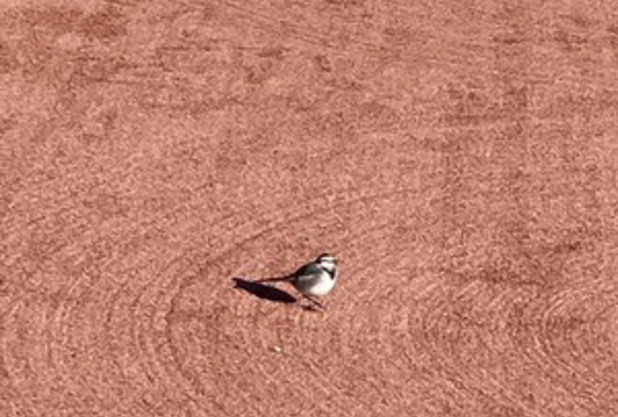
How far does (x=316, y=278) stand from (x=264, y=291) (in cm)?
143

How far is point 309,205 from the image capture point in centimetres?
2652

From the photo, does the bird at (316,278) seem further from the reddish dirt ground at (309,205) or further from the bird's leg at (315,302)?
the reddish dirt ground at (309,205)

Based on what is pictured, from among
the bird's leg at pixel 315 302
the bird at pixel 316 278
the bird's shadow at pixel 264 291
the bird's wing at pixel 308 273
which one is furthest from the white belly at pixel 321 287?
the bird's shadow at pixel 264 291

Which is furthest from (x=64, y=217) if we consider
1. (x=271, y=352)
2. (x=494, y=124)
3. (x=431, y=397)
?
(x=494, y=124)

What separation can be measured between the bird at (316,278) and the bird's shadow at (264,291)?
1.19 feet

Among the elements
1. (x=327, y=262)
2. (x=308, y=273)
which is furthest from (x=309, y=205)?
(x=308, y=273)

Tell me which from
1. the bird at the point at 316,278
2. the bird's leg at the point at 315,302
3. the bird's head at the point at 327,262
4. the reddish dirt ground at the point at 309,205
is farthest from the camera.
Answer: the bird's leg at the point at 315,302

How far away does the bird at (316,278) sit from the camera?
22922 millimetres

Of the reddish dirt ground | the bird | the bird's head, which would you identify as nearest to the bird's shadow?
the reddish dirt ground

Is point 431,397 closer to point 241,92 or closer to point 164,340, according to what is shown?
point 164,340

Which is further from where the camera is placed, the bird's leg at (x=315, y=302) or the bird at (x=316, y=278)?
the bird's leg at (x=315, y=302)

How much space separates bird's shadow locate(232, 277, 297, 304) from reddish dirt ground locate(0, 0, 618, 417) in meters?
0.17

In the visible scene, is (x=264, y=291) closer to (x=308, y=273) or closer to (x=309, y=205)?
(x=308, y=273)

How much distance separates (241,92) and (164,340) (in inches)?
345
